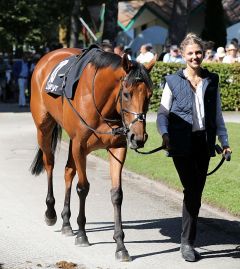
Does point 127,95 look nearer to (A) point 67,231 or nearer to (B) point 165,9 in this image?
(A) point 67,231

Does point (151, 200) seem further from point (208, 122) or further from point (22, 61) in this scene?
point (22, 61)

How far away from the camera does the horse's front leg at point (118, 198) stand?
6.97m

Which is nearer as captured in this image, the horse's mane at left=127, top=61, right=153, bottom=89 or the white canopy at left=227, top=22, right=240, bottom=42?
the horse's mane at left=127, top=61, right=153, bottom=89

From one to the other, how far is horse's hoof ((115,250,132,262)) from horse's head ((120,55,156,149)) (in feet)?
3.45

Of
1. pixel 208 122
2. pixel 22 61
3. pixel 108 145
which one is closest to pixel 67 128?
pixel 108 145

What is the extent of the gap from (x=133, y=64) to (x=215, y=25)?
32.2 m

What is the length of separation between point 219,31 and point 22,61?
15.2 m

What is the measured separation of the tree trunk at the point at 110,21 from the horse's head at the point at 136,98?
65.9 ft

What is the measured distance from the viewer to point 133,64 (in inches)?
265

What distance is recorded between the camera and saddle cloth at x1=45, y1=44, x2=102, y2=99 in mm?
7680

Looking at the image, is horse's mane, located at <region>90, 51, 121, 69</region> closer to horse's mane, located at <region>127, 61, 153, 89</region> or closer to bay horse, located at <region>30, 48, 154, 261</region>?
bay horse, located at <region>30, 48, 154, 261</region>

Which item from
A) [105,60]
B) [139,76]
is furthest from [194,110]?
[105,60]

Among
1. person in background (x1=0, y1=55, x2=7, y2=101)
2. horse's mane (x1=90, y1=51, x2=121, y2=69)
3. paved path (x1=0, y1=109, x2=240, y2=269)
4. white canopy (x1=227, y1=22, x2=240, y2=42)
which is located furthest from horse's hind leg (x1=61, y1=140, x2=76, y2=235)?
white canopy (x1=227, y1=22, x2=240, y2=42)

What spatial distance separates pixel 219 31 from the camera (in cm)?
3781
